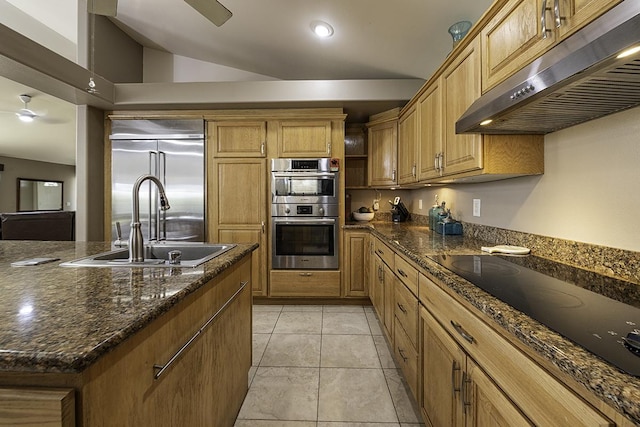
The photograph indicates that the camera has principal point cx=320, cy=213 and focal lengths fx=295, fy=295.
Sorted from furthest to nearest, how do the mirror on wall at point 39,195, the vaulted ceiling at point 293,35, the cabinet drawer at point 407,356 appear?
the mirror on wall at point 39,195 → the vaulted ceiling at point 293,35 → the cabinet drawer at point 407,356

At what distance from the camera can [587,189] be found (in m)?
1.28

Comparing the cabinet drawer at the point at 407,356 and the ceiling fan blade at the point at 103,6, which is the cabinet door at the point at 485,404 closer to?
the cabinet drawer at the point at 407,356

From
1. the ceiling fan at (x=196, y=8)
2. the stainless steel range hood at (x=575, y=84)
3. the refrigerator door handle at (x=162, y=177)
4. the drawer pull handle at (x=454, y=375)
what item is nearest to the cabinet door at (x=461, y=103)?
the stainless steel range hood at (x=575, y=84)

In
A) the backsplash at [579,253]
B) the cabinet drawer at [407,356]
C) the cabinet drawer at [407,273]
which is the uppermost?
the backsplash at [579,253]

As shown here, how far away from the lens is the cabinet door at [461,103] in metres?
1.55

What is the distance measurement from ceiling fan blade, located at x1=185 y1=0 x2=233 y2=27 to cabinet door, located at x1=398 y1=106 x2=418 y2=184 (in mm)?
1705

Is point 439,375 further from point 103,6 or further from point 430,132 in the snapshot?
point 103,6

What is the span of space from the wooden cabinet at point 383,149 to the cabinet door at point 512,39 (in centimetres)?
181

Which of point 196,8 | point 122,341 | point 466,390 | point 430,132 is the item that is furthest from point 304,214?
point 122,341

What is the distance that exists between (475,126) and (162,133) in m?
3.25

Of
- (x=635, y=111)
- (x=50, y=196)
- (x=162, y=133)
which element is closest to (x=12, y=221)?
(x=162, y=133)

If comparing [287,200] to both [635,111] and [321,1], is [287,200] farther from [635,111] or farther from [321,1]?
[635,111]

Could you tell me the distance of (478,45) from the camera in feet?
4.97

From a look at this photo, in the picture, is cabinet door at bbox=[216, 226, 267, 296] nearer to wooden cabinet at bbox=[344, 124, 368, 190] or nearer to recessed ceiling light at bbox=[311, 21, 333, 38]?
wooden cabinet at bbox=[344, 124, 368, 190]
